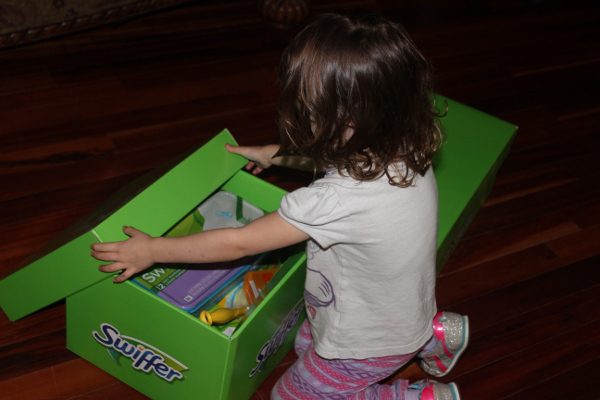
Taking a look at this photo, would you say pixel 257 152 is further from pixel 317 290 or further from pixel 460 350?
pixel 460 350

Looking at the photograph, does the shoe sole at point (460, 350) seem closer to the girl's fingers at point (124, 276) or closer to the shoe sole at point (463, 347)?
the shoe sole at point (463, 347)

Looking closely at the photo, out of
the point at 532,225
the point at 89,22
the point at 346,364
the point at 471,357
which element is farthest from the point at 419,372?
the point at 89,22

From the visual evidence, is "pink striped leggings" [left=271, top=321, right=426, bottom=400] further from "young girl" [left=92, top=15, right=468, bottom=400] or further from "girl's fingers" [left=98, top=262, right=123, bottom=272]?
"girl's fingers" [left=98, top=262, right=123, bottom=272]

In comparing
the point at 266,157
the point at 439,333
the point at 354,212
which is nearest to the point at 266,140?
the point at 266,157

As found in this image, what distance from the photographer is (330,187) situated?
76 centimetres

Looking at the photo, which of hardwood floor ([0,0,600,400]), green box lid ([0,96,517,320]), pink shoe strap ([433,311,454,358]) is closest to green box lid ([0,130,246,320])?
green box lid ([0,96,517,320])

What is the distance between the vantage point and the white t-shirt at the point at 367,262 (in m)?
0.76

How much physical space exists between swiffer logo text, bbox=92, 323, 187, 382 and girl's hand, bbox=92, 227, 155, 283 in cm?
14

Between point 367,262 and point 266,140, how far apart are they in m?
0.68

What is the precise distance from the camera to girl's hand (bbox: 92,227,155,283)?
0.80 meters

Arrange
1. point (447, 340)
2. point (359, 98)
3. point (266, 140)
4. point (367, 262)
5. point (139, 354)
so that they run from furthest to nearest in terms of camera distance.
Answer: point (266, 140)
point (447, 340)
point (139, 354)
point (367, 262)
point (359, 98)

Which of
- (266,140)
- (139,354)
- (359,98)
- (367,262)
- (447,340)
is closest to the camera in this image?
(359,98)

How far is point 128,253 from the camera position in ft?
2.63

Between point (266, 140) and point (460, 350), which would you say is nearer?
point (460, 350)
